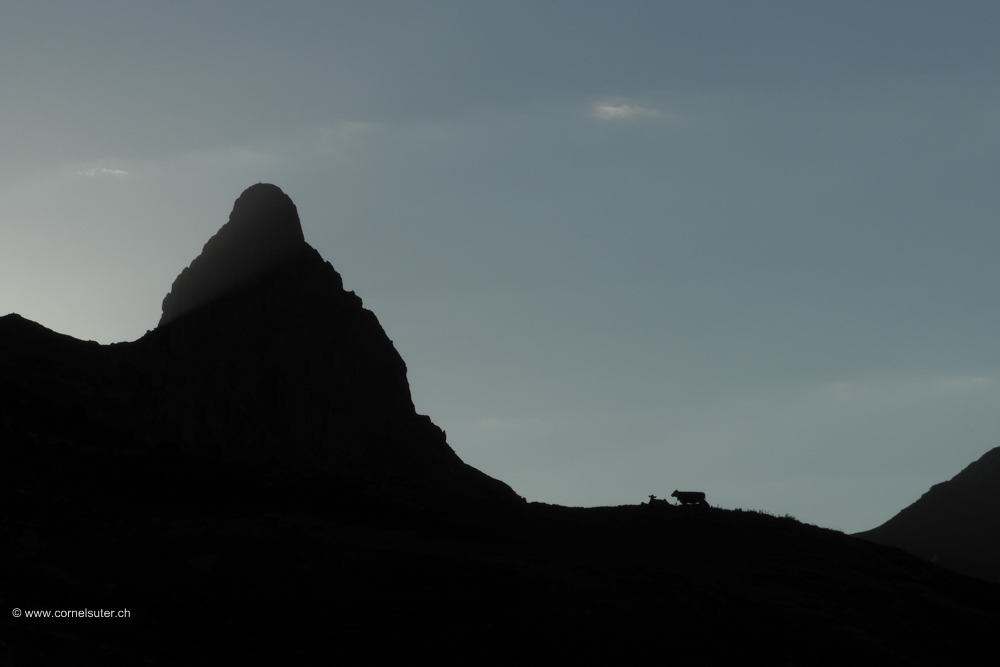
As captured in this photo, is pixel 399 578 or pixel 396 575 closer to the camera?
pixel 399 578

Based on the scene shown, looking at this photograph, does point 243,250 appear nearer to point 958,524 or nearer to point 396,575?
point 396,575

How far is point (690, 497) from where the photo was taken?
210ft

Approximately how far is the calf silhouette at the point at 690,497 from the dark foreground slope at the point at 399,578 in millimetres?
5475

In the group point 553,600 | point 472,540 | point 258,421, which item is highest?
point 258,421

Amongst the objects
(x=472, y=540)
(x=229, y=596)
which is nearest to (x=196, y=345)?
(x=472, y=540)

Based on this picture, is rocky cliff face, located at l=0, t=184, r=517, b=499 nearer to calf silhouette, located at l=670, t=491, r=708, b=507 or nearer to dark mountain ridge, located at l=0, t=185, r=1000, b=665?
calf silhouette, located at l=670, t=491, r=708, b=507

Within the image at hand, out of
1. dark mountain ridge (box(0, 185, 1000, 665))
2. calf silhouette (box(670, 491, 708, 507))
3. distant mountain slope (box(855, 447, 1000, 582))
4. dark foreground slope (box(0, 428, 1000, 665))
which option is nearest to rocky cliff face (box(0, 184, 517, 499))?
calf silhouette (box(670, 491, 708, 507))

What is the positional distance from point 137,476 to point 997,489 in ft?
311

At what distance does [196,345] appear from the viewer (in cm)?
10319

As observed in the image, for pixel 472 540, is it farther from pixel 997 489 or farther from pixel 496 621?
pixel 997 489

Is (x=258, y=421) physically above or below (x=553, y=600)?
above

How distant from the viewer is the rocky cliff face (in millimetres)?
93062

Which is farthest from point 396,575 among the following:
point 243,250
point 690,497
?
point 243,250

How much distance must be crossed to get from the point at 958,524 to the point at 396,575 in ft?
275
